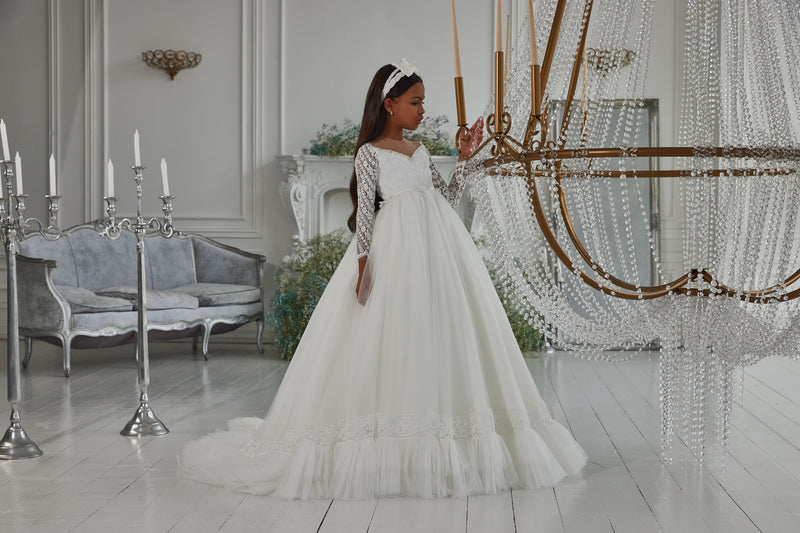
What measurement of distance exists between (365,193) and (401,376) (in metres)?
0.65

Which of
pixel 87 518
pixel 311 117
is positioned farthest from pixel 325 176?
pixel 87 518

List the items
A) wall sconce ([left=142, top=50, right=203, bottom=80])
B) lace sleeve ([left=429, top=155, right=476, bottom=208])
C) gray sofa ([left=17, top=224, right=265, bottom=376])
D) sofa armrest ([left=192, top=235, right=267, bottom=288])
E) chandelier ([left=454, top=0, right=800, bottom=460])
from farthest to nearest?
wall sconce ([left=142, top=50, right=203, bottom=80]) → sofa armrest ([left=192, top=235, right=267, bottom=288]) → gray sofa ([left=17, top=224, right=265, bottom=376]) → lace sleeve ([left=429, top=155, right=476, bottom=208]) → chandelier ([left=454, top=0, right=800, bottom=460])

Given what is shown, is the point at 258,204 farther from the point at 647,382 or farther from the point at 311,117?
the point at 647,382

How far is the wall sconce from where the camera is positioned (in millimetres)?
6938

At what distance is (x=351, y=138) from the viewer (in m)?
6.77

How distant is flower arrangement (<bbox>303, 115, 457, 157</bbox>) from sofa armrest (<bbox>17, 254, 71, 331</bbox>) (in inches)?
83.1

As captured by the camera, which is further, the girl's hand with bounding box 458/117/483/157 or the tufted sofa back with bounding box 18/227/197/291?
the tufted sofa back with bounding box 18/227/197/291

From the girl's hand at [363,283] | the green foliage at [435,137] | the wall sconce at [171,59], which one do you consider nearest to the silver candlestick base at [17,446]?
the girl's hand at [363,283]

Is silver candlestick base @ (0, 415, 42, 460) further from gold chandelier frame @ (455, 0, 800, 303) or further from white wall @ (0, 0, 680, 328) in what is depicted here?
white wall @ (0, 0, 680, 328)

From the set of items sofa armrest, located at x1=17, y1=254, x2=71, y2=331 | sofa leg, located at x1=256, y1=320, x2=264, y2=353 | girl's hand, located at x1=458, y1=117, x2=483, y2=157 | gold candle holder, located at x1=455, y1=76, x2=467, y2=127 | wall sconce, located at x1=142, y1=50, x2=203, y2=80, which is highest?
wall sconce, located at x1=142, y1=50, x2=203, y2=80

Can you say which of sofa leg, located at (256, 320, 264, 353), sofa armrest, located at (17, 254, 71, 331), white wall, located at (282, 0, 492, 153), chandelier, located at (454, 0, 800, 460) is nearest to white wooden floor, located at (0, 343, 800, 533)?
chandelier, located at (454, 0, 800, 460)

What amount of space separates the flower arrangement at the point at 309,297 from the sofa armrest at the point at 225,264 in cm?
34

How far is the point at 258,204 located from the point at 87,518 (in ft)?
14.9

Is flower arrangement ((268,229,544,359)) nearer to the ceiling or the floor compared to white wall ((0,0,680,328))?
nearer to the floor
